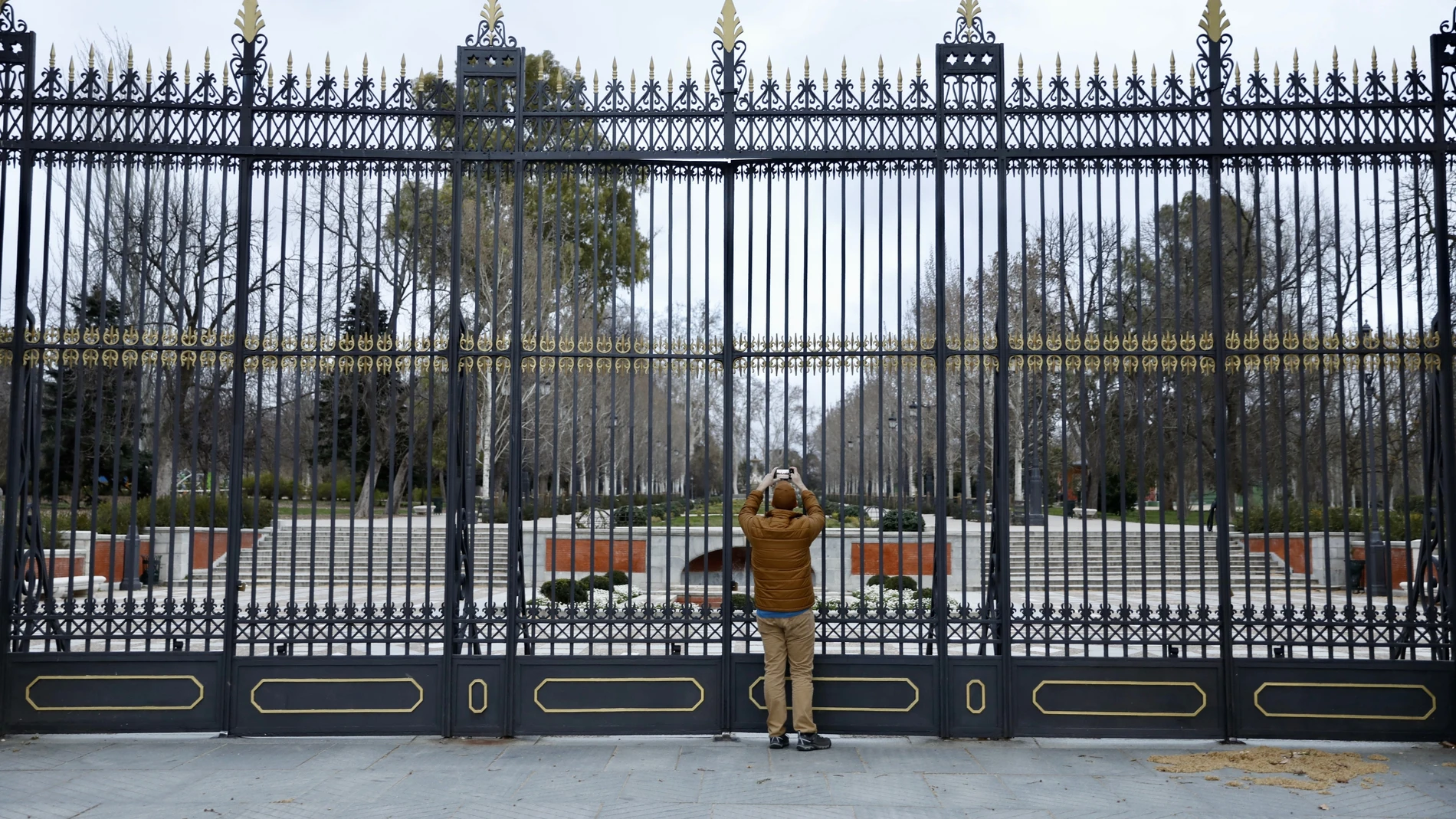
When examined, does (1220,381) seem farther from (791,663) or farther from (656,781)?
(656,781)

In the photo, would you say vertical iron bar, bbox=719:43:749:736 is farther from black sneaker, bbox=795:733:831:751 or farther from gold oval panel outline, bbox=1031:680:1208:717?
gold oval panel outline, bbox=1031:680:1208:717

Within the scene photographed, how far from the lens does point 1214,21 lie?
8.43 metres

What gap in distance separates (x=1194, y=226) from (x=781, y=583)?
13.0 ft

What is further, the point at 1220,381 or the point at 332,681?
the point at 332,681

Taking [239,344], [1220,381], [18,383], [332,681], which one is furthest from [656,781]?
[18,383]

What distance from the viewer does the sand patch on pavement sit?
701cm

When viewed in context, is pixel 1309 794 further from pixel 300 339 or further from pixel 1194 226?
pixel 300 339

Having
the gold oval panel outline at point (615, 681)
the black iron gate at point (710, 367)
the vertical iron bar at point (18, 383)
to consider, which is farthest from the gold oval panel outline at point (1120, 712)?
the vertical iron bar at point (18, 383)

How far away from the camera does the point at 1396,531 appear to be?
19938 mm

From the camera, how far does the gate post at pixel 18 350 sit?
8.10m

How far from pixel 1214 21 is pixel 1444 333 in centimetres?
289

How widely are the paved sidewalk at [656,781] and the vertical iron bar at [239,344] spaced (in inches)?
23.1

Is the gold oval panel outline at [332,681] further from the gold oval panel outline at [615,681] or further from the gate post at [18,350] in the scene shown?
the gate post at [18,350]

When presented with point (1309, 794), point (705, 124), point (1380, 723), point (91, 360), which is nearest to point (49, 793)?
point (91, 360)
